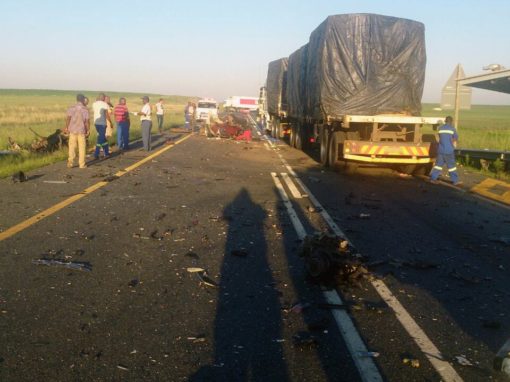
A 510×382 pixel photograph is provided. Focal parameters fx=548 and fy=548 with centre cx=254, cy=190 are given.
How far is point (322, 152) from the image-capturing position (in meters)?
16.6

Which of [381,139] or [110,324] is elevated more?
[381,139]

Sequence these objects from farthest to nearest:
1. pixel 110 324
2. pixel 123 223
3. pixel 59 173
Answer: pixel 59 173
pixel 123 223
pixel 110 324

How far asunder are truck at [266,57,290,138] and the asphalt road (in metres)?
16.3

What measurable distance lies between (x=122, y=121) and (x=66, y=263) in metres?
14.0

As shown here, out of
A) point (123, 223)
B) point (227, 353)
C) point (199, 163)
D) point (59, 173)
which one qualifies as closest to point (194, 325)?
point (227, 353)

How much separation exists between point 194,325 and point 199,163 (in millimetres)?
12597

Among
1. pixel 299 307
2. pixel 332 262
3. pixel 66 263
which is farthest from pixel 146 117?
pixel 299 307

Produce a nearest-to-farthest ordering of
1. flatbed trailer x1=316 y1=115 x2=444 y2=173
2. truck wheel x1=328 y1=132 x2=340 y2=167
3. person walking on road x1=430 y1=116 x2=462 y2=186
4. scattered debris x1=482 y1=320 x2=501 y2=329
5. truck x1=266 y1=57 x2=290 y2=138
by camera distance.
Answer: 1. scattered debris x1=482 y1=320 x2=501 y2=329
2. person walking on road x1=430 y1=116 x2=462 y2=186
3. flatbed trailer x1=316 y1=115 x2=444 y2=173
4. truck wheel x1=328 y1=132 x2=340 y2=167
5. truck x1=266 y1=57 x2=290 y2=138

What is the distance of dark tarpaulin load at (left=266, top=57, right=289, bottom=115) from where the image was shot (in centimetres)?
2655

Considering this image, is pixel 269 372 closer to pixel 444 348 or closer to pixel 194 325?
pixel 194 325

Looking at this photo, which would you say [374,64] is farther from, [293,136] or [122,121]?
[293,136]

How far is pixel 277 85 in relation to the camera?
92.7 feet

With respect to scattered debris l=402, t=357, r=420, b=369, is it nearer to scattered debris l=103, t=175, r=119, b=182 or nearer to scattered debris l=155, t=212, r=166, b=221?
scattered debris l=155, t=212, r=166, b=221

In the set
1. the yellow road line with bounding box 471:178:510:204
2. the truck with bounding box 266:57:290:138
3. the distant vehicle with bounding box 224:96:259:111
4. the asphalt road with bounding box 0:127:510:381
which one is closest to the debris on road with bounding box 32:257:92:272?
the asphalt road with bounding box 0:127:510:381
